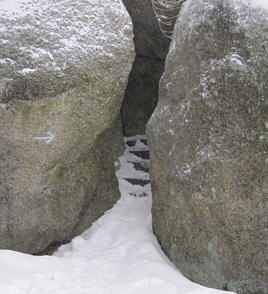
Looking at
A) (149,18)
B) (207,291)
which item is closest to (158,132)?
(207,291)

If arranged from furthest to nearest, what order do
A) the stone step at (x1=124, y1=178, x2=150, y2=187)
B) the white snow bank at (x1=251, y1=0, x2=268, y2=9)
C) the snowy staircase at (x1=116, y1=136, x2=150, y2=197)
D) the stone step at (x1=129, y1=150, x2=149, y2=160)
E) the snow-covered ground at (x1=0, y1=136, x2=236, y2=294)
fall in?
the stone step at (x1=129, y1=150, x2=149, y2=160) < the stone step at (x1=124, y1=178, x2=150, y2=187) < the snowy staircase at (x1=116, y1=136, x2=150, y2=197) < the snow-covered ground at (x1=0, y1=136, x2=236, y2=294) < the white snow bank at (x1=251, y1=0, x2=268, y2=9)

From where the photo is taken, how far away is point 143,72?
6.82m

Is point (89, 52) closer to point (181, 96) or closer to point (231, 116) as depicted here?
point (181, 96)

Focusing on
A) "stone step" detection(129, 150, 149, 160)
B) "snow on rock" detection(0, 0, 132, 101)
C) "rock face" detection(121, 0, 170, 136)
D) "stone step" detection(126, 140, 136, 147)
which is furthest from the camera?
"stone step" detection(126, 140, 136, 147)

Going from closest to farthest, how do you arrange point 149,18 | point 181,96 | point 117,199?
point 181,96 → point 117,199 → point 149,18

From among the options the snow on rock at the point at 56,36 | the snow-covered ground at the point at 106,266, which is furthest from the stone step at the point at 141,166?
the snow on rock at the point at 56,36

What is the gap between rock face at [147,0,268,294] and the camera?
9.99 ft

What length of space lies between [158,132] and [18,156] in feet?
3.92

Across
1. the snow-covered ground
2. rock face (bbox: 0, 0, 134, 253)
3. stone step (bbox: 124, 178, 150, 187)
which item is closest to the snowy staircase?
stone step (bbox: 124, 178, 150, 187)

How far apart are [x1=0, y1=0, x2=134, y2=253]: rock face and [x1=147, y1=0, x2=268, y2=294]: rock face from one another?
0.71m

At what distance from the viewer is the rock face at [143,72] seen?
6.28 m

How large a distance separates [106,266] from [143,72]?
3.89 m

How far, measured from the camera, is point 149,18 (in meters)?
6.15

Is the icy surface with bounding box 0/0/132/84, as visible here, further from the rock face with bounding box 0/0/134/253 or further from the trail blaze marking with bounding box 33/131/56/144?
the trail blaze marking with bounding box 33/131/56/144
